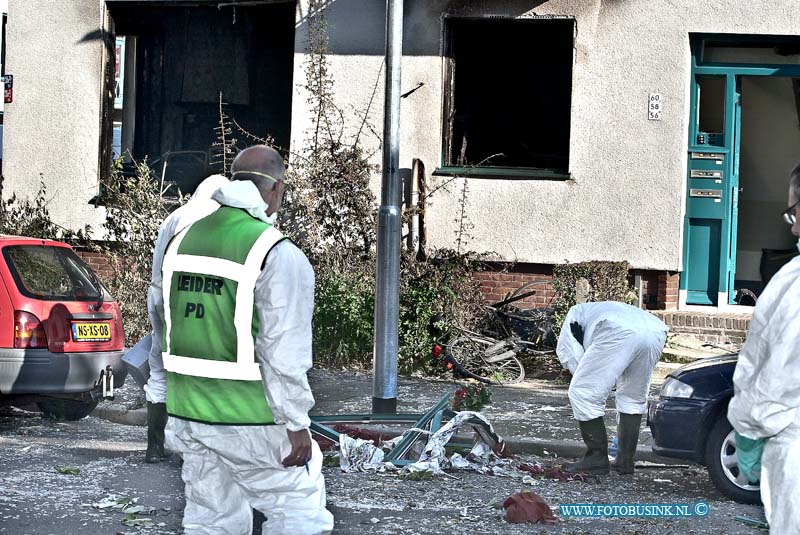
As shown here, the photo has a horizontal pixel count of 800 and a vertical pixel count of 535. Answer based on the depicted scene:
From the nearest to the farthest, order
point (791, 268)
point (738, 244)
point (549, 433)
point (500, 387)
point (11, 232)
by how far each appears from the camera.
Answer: point (791, 268) < point (549, 433) < point (500, 387) < point (11, 232) < point (738, 244)

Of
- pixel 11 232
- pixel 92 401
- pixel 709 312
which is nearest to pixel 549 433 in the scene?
pixel 92 401

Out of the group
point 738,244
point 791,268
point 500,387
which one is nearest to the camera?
point 791,268

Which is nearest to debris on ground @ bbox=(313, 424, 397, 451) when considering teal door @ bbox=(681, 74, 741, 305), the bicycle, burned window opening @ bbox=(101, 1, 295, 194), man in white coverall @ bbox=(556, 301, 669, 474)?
man in white coverall @ bbox=(556, 301, 669, 474)

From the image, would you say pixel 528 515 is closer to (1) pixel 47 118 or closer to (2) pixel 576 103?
(2) pixel 576 103

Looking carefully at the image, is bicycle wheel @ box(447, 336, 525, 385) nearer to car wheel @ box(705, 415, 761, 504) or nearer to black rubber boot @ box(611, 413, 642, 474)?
black rubber boot @ box(611, 413, 642, 474)

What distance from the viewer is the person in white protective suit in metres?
7.34

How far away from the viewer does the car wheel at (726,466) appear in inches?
290

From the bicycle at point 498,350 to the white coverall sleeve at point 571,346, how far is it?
377cm

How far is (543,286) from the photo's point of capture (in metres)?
13.5

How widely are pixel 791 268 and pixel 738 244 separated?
11.8m

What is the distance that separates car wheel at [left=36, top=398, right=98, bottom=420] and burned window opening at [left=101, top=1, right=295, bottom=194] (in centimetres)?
594

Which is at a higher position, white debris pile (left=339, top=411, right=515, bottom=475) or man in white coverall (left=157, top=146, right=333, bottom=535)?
man in white coverall (left=157, top=146, right=333, bottom=535)

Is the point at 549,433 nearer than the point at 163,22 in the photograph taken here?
Yes

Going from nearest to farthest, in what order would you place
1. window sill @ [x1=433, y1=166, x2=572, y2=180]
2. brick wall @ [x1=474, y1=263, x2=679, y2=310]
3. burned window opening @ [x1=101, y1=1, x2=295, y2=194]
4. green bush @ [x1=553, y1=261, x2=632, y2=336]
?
green bush @ [x1=553, y1=261, x2=632, y2=336] → brick wall @ [x1=474, y1=263, x2=679, y2=310] → window sill @ [x1=433, y1=166, x2=572, y2=180] → burned window opening @ [x1=101, y1=1, x2=295, y2=194]
